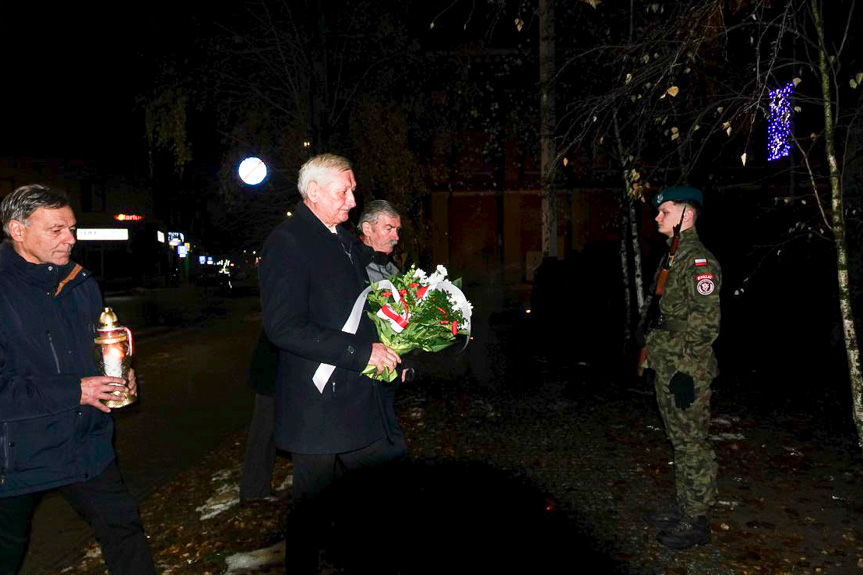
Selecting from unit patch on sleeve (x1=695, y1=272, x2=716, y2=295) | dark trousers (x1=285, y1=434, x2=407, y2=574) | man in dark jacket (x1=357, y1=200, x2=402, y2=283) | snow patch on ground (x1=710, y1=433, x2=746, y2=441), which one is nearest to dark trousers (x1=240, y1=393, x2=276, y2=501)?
man in dark jacket (x1=357, y1=200, x2=402, y2=283)

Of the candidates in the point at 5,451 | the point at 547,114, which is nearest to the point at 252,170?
the point at 547,114

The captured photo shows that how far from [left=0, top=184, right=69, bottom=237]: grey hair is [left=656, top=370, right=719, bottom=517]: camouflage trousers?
3.57 meters

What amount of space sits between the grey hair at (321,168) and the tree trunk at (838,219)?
370 cm

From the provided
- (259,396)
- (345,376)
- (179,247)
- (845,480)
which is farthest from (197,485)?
(179,247)

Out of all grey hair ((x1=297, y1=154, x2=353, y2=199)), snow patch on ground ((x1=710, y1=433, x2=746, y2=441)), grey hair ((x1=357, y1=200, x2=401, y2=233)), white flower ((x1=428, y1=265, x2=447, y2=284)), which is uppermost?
grey hair ((x1=297, y1=154, x2=353, y2=199))

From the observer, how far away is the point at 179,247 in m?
63.6

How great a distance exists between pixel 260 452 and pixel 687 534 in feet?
10.2

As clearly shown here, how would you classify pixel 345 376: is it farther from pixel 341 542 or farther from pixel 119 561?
pixel 341 542

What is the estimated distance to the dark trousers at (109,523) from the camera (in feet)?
9.80

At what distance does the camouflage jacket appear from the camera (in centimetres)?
423

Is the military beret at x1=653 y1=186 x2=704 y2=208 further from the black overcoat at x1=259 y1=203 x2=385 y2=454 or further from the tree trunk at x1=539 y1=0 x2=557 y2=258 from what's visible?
the tree trunk at x1=539 y1=0 x2=557 y2=258

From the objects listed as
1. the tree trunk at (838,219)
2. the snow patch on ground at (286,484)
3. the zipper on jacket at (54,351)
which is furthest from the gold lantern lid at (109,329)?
the tree trunk at (838,219)

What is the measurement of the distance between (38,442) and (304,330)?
3.94ft

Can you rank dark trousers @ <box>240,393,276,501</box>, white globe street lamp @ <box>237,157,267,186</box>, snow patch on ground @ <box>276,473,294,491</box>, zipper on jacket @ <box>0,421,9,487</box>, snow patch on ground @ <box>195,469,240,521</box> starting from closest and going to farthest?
zipper on jacket @ <box>0,421,9,487</box>
dark trousers @ <box>240,393,276,501</box>
snow patch on ground @ <box>195,469,240,521</box>
snow patch on ground @ <box>276,473,294,491</box>
white globe street lamp @ <box>237,157,267,186</box>
